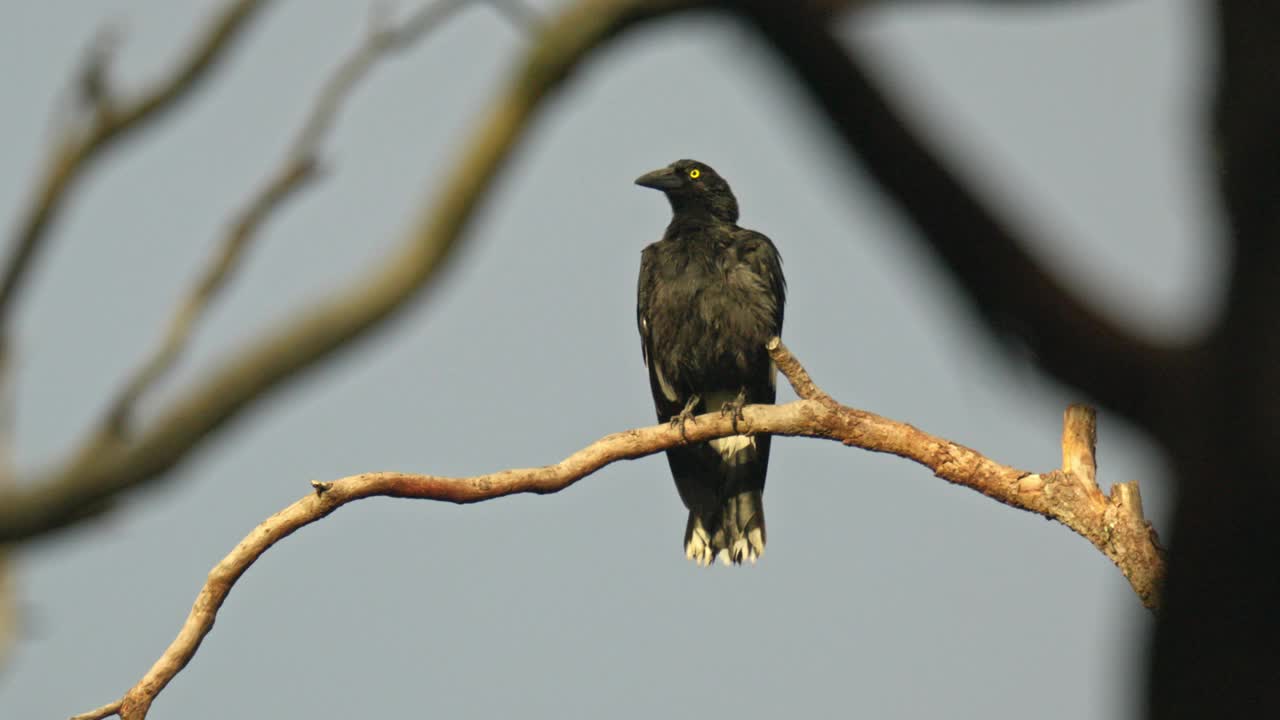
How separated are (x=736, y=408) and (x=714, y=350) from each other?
4.25 feet

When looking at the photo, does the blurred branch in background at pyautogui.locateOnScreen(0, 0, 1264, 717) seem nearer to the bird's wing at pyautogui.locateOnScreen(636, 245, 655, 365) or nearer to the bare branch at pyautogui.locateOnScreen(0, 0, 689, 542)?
the bare branch at pyautogui.locateOnScreen(0, 0, 689, 542)

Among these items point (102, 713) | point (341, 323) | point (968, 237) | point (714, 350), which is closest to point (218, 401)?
point (341, 323)

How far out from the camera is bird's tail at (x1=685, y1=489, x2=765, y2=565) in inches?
344

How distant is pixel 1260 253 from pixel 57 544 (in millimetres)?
1397

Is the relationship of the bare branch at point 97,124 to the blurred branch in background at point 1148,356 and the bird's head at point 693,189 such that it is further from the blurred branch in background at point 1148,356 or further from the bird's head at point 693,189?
the bird's head at point 693,189

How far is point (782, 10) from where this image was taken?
151cm

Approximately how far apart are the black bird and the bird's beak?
28cm

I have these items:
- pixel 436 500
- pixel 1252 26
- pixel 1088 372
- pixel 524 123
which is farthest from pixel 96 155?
pixel 436 500

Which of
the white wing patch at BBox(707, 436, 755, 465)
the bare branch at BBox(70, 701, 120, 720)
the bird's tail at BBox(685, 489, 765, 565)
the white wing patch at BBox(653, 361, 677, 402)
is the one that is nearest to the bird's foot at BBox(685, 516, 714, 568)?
the bird's tail at BBox(685, 489, 765, 565)

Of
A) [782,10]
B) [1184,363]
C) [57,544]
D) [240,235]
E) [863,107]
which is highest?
[240,235]

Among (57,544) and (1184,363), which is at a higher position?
(1184,363)

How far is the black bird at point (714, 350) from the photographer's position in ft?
27.5

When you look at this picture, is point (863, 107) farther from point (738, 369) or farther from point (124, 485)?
point (738, 369)

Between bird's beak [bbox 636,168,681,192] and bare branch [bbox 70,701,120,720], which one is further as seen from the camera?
bird's beak [bbox 636,168,681,192]
